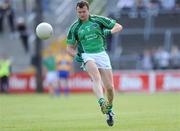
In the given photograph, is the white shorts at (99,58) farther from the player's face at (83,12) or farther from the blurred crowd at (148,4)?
the blurred crowd at (148,4)

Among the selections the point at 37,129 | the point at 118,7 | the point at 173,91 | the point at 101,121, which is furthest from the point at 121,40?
the point at 37,129

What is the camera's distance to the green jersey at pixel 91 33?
15898mm

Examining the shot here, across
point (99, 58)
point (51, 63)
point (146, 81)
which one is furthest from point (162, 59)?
point (99, 58)

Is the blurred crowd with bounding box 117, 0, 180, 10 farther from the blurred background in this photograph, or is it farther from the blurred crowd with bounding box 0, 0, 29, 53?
the blurred crowd with bounding box 0, 0, 29, 53

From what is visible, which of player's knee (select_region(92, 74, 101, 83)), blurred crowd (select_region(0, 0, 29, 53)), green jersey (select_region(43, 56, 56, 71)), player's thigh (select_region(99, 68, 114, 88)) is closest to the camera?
player's knee (select_region(92, 74, 101, 83))

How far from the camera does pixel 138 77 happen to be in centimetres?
3956

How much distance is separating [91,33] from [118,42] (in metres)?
25.9

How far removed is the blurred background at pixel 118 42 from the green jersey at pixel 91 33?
2278cm

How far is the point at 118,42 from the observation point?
41.8m

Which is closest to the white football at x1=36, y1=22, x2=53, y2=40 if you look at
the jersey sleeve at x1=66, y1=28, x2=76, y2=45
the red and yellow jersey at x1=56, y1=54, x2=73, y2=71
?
the jersey sleeve at x1=66, y1=28, x2=76, y2=45

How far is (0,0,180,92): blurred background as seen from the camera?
3972 cm

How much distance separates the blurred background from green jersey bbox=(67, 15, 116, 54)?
2278 cm

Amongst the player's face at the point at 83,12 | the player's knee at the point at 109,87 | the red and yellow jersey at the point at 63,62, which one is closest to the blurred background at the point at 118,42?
the red and yellow jersey at the point at 63,62

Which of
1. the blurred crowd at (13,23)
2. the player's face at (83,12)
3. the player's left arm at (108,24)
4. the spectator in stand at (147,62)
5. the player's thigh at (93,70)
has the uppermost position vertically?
the player's face at (83,12)
